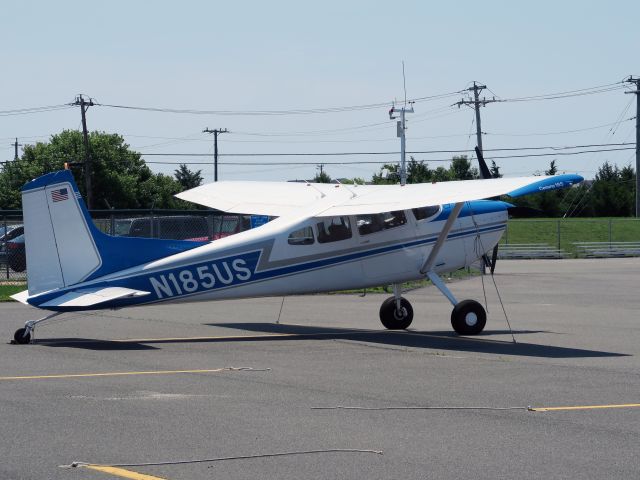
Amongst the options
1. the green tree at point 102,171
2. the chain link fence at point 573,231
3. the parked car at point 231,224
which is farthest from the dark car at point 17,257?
the green tree at point 102,171

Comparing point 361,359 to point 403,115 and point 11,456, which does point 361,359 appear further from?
point 403,115

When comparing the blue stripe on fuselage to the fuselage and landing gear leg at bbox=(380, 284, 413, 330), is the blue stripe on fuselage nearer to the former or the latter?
the fuselage

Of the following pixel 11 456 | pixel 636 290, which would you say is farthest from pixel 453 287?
pixel 11 456

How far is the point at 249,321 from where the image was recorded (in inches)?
759

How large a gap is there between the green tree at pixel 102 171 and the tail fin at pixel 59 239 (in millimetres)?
73593

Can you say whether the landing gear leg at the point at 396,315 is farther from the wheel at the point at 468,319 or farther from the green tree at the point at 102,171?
the green tree at the point at 102,171

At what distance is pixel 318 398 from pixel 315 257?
6496mm

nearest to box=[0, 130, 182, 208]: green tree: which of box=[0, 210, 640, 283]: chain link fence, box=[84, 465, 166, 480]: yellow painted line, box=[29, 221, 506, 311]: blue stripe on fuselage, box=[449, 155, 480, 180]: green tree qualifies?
box=[449, 155, 480, 180]: green tree

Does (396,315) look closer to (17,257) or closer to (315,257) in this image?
(315,257)

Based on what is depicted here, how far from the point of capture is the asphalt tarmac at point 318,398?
24.7ft

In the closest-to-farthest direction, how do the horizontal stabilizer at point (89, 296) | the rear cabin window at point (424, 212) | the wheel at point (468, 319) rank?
the horizontal stabilizer at point (89, 296), the wheel at point (468, 319), the rear cabin window at point (424, 212)

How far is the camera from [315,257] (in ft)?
55.1

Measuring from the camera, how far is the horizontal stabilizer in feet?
47.1

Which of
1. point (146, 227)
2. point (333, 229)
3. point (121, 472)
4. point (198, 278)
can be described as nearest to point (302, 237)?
point (333, 229)
